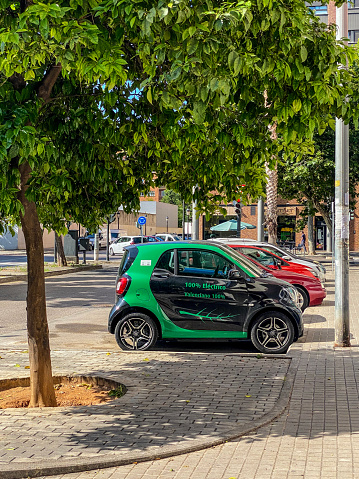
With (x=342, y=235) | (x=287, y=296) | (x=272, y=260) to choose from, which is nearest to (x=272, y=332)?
(x=287, y=296)

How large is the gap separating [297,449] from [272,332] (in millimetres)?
4669

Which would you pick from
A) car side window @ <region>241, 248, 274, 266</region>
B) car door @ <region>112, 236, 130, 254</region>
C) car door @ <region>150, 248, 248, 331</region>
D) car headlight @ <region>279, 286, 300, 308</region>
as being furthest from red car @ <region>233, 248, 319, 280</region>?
car door @ <region>112, 236, 130, 254</region>

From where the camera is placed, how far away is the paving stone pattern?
17.7 ft

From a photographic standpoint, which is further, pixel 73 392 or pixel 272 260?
pixel 272 260

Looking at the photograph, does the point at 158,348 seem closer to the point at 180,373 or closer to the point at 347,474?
the point at 180,373

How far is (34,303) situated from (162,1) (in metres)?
3.43

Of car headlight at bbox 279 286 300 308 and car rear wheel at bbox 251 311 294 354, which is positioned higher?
car headlight at bbox 279 286 300 308

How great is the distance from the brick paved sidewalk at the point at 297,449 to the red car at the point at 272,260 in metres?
8.11

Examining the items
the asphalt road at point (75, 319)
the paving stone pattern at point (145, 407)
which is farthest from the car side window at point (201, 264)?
the paving stone pattern at point (145, 407)

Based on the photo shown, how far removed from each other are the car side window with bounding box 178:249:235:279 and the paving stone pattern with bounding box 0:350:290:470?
4.85 ft

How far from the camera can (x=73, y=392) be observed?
7.43 m

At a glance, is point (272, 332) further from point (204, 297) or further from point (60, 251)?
point (60, 251)

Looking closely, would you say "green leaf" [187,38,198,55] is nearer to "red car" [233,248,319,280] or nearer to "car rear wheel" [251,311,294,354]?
"car rear wheel" [251,311,294,354]

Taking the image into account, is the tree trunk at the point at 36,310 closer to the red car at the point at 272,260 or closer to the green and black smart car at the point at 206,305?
the green and black smart car at the point at 206,305
